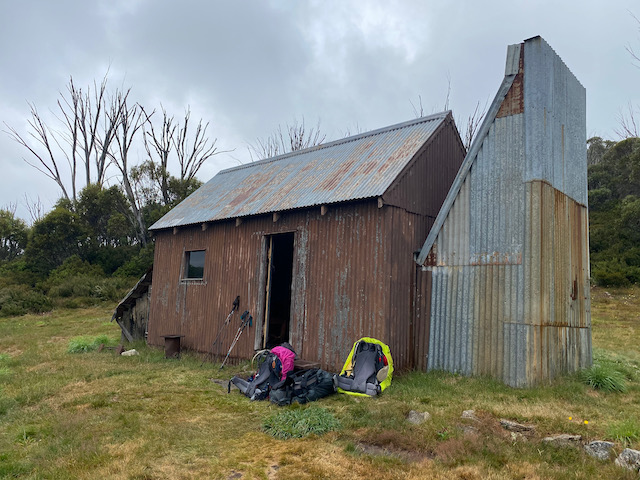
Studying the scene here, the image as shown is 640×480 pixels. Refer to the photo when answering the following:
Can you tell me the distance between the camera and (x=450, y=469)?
4.99m

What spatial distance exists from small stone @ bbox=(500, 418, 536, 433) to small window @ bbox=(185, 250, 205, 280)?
9.60 m

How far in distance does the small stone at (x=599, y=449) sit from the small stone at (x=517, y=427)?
2.31ft

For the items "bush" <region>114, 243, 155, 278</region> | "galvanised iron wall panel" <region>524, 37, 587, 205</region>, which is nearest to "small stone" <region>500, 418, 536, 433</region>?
"galvanised iron wall panel" <region>524, 37, 587, 205</region>

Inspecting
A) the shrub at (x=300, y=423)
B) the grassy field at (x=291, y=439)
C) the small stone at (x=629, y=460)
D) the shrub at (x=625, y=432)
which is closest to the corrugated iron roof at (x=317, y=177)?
the grassy field at (x=291, y=439)

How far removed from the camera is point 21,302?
2498 centimetres

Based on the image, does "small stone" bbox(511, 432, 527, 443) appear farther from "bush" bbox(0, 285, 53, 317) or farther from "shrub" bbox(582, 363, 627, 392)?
"bush" bbox(0, 285, 53, 317)

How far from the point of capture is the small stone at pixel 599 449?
17.0 feet

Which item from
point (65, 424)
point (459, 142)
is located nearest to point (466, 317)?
point (459, 142)

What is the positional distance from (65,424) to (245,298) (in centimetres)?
576

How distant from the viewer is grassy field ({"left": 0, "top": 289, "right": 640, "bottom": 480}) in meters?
5.10

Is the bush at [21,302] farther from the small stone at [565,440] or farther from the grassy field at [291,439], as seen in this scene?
the small stone at [565,440]

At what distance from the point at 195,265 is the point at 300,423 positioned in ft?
28.0

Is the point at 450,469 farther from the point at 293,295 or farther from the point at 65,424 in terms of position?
the point at 293,295

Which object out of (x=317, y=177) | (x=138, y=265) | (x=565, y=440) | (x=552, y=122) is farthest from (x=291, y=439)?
(x=138, y=265)
